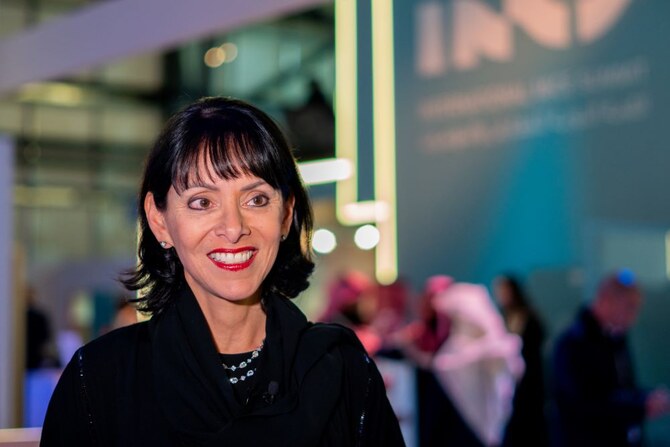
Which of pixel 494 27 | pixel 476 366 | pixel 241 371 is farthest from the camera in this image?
pixel 494 27

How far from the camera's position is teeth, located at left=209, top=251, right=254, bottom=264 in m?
1.68

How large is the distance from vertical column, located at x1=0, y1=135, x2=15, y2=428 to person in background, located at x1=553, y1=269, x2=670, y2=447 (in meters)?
2.90

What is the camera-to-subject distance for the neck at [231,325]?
175 cm

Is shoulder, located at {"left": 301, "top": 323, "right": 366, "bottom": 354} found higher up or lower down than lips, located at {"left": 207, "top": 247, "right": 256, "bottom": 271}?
lower down

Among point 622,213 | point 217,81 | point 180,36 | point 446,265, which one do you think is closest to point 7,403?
point 180,36

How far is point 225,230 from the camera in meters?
1.66

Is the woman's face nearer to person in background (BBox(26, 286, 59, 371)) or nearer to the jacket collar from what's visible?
the jacket collar

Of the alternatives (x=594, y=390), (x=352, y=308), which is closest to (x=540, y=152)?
(x=352, y=308)

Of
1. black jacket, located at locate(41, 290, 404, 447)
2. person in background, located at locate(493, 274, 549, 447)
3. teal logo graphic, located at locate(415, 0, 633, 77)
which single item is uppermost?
teal logo graphic, located at locate(415, 0, 633, 77)

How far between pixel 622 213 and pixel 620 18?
111 centimetres

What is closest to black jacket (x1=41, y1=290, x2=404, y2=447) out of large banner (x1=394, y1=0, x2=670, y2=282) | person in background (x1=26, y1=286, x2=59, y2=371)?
large banner (x1=394, y1=0, x2=670, y2=282)

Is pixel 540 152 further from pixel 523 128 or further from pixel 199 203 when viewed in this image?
pixel 199 203

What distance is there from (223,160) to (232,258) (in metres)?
0.16

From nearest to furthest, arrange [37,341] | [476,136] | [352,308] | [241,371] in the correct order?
[241,371] < [352,308] < [476,136] < [37,341]
